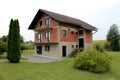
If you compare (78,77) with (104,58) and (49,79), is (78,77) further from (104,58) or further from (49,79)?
A: (104,58)

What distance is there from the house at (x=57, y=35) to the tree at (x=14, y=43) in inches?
397

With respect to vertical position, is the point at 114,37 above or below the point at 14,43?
above

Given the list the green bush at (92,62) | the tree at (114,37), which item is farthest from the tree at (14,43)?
the tree at (114,37)

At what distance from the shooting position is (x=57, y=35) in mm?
31031

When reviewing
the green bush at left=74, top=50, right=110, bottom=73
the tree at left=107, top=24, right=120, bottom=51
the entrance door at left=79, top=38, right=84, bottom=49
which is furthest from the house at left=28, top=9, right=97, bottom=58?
the tree at left=107, top=24, right=120, bottom=51

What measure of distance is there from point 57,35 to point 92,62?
538 inches

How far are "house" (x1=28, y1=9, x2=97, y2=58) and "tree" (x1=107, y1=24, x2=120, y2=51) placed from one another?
2046 cm

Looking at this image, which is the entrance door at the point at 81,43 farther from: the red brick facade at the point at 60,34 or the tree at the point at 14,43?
the tree at the point at 14,43

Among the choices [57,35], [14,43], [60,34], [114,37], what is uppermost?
[114,37]

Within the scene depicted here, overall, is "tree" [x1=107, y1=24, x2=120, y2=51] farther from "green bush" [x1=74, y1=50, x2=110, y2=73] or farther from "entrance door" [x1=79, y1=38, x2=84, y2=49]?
"green bush" [x1=74, y1=50, x2=110, y2=73]

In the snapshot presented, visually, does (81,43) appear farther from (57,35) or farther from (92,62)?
(92,62)

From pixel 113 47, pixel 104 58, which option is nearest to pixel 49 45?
pixel 104 58

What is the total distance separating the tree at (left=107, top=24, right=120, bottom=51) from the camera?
54612mm

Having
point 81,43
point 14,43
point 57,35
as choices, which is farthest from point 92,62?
point 81,43
